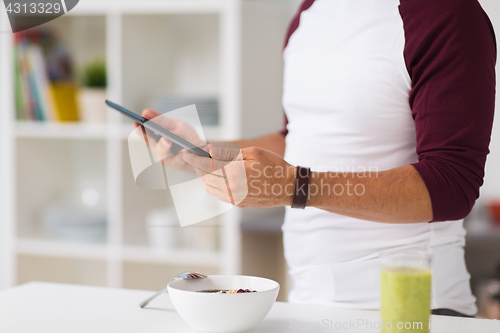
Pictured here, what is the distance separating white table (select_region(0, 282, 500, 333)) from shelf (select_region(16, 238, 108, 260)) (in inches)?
46.6

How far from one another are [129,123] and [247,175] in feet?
4.88

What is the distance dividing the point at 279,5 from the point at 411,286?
184 cm

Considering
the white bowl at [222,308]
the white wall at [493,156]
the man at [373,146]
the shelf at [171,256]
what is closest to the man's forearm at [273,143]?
the man at [373,146]

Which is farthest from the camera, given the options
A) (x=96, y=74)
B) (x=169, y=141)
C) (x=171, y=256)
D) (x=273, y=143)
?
(x=96, y=74)

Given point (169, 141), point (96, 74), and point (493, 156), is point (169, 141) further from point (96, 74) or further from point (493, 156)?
point (493, 156)

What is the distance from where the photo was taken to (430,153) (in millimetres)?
811

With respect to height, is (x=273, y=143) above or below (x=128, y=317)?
above

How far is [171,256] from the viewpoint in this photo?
2029mm

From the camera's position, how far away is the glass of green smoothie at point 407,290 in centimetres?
61

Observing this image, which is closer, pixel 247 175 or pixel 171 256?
pixel 247 175

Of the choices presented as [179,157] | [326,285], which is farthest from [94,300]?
[326,285]

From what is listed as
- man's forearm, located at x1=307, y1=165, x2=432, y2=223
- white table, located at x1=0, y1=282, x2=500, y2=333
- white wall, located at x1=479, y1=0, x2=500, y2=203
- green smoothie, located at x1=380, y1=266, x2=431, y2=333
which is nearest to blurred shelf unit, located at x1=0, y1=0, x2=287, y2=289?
white wall, located at x1=479, y1=0, x2=500, y2=203

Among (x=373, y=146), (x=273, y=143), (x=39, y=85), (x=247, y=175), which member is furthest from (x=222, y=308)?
(x=39, y=85)

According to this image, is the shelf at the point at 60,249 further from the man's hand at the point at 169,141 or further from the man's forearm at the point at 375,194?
the man's forearm at the point at 375,194
